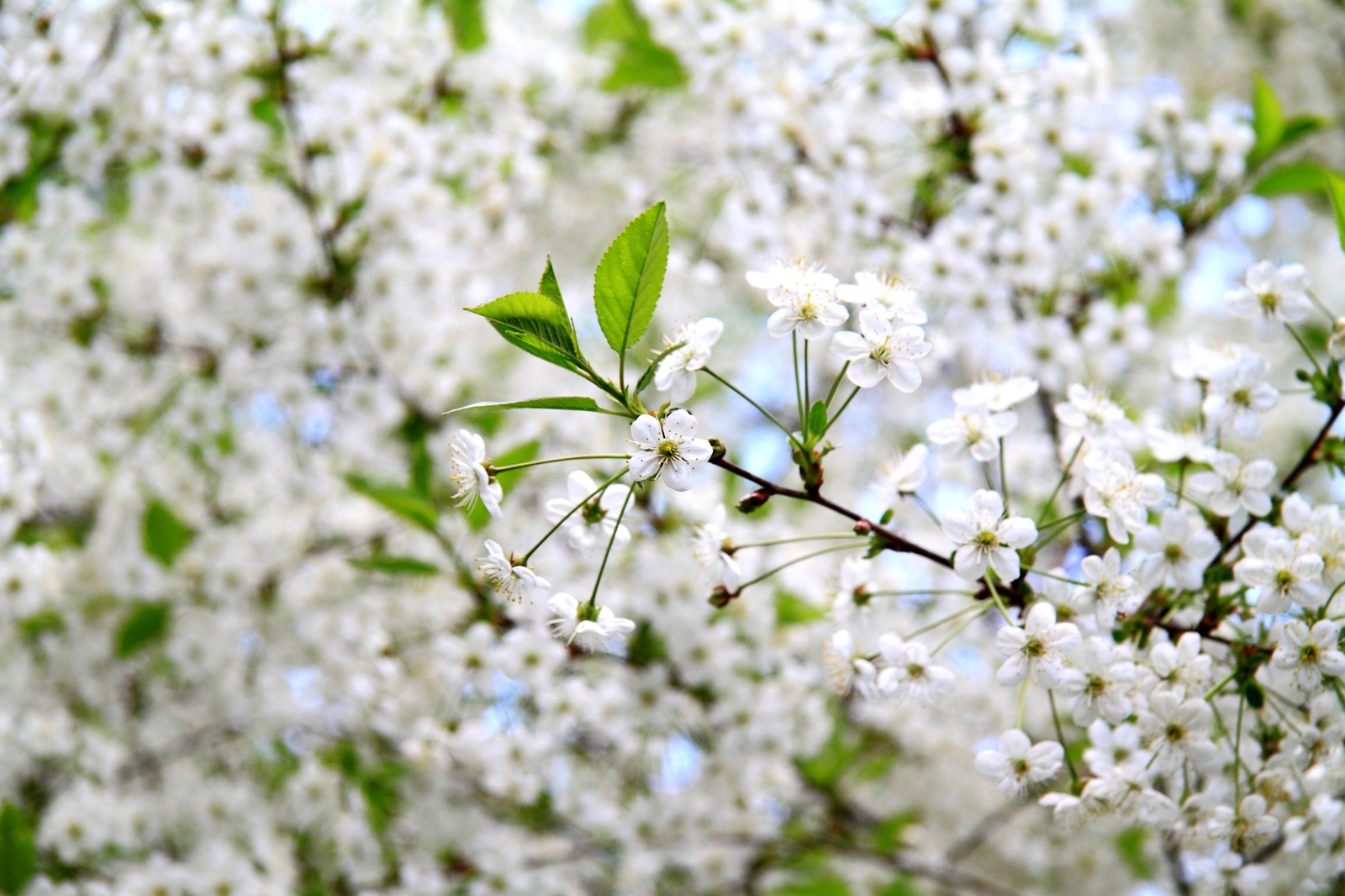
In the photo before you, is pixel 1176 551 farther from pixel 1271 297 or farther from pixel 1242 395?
pixel 1271 297

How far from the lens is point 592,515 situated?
184 cm

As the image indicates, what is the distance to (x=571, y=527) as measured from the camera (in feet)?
5.99

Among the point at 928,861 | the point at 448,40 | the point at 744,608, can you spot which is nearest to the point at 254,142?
the point at 448,40

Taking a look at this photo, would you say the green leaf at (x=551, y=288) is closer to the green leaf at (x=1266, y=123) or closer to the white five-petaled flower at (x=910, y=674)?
the white five-petaled flower at (x=910, y=674)

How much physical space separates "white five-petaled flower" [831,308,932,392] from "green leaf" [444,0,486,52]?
3.00 metres

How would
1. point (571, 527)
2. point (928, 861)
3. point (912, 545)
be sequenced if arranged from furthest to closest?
point (928, 861), point (571, 527), point (912, 545)

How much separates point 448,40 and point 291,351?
1587 millimetres

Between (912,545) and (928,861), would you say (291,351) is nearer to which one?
(912,545)

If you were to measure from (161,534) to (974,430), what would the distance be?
329 cm

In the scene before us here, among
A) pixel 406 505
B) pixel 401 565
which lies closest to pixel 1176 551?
pixel 406 505

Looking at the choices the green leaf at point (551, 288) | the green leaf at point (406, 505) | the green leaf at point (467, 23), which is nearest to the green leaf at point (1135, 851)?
the green leaf at point (406, 505)

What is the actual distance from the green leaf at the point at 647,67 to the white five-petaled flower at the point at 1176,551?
2.99 m

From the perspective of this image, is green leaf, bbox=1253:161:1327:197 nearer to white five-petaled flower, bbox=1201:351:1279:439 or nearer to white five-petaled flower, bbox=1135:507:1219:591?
white five-petaled flower, bbox=1201:351:1279:439

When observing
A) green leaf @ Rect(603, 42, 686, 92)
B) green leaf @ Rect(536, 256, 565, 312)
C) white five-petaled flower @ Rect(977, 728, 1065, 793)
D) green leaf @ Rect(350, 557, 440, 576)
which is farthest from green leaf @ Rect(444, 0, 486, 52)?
white five-petaled flower @ Rect(977, 728, 1065, 793)
